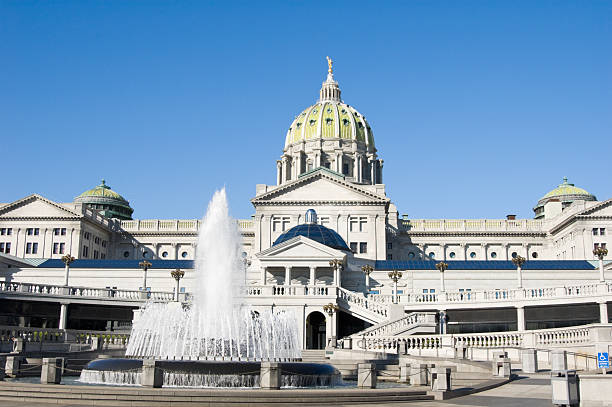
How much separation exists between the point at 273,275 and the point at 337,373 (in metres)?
57.3

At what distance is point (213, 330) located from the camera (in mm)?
38156

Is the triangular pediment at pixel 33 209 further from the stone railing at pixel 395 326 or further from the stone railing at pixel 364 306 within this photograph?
the stone railing at pixel 395 326

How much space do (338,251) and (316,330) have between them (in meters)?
21.1

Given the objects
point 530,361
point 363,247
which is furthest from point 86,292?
point 363,247

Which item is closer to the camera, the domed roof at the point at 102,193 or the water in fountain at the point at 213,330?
the water in fountain at the point at 213,330

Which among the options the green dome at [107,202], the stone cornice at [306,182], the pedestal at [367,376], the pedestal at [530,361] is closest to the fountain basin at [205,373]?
the pedestal at [367,376]

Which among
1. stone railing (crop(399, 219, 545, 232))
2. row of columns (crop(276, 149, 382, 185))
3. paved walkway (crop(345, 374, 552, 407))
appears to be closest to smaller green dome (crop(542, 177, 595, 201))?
stone railing (crop(399, 219, 545, 232))

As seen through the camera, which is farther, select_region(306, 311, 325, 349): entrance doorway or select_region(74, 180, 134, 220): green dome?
select_region(74, 180, 134, 220): green dome

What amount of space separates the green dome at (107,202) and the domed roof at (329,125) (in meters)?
37.4

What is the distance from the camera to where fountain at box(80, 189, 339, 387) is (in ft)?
93.3

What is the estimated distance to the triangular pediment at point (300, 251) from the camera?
87188 millimetres

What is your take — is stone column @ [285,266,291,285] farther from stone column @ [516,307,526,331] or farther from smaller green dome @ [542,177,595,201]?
smaller green dome @ [542,177,595,201]

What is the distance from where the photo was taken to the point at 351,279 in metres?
87.2

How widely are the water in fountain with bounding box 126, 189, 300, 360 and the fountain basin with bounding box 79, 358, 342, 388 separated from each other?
508cm
